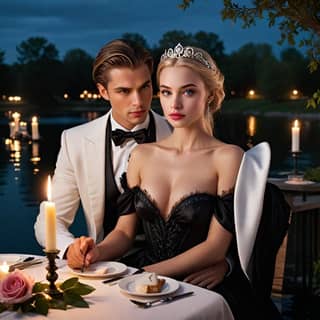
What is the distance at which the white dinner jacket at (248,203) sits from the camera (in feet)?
8.43

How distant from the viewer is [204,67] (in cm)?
280

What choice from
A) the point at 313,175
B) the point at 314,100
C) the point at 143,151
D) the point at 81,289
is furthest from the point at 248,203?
the point at 313,175

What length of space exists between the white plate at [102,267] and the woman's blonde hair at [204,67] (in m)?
0.76

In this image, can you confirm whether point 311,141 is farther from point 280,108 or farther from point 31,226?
point 280,108

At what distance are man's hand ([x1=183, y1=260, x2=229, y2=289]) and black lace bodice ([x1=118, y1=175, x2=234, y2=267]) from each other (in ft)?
0.44

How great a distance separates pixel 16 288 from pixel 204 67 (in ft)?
4.13

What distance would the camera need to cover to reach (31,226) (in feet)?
23.6

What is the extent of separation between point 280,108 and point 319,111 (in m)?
5.70

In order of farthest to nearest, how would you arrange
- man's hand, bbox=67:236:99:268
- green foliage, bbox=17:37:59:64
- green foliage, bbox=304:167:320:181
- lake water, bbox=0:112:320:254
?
1. green foliage, bbox=17:37:59:64
2. lake water, bbox=0:112:320:254
3. green foliage, bbox=304:167:320:181
4. man's hand, bbox=67:236:99:268

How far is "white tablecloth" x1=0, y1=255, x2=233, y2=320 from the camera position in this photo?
1.97m

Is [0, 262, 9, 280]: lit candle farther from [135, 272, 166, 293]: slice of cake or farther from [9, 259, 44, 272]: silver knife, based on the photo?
[135, 272, 166, 293]: slice of cake

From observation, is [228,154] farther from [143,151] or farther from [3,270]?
[3,270]

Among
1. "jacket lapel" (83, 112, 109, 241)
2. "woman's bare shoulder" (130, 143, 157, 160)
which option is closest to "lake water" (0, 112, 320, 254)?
"woman's bare shoulder" (130, 143, 157, 160)

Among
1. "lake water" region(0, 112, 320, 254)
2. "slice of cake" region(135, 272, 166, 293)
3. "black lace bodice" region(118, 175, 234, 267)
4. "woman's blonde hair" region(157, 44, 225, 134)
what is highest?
"woman's blonde hair" region(157, 44, 225, 134)
